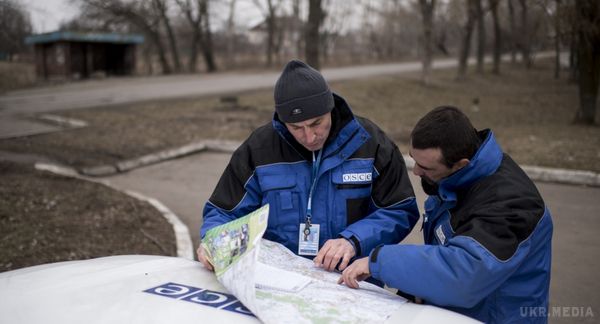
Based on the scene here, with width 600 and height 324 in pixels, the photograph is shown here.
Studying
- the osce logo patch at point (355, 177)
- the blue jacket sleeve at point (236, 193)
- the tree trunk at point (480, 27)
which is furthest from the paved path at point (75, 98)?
→ the tree trunk at point (480, 27)

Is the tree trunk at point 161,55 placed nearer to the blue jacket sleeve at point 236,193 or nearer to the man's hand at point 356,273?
the blue jacket sleeve at point 236,193

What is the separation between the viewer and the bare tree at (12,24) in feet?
20.9

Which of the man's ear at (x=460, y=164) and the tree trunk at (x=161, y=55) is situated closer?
the man's ear at (x=460, y=164)

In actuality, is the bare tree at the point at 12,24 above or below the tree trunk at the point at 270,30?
below

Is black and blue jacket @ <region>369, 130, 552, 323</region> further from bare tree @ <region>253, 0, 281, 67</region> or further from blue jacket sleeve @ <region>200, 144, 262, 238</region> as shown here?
bare tree @ <region>253, 0, 281, 67</region>

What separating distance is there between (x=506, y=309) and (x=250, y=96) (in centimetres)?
1598

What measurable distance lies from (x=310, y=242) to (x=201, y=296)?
2.27ft

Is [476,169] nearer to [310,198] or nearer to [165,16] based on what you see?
[310,198]

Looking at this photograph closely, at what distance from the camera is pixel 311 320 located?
1714mm

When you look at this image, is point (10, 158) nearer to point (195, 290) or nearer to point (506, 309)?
point (195, 290)

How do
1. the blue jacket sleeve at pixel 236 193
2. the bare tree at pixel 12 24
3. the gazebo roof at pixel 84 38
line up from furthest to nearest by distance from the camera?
the gazebo roof at pixel 84 38 → the bare tree at pixel 12 24 → the blue jacket sleeve at pixel 236 193

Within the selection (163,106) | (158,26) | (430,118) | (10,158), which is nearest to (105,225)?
(10,158)

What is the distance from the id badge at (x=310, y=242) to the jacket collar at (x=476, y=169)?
642 mm

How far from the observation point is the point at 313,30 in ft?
47.6
